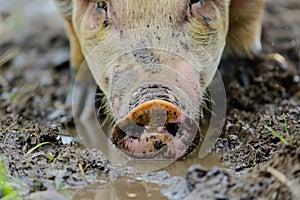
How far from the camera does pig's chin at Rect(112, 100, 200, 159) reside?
3365 millimetres

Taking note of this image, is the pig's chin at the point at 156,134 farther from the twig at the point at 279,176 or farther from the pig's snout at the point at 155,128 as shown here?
the twig at the point at 279,176

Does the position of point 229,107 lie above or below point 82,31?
below

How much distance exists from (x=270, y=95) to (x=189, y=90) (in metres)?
1.55

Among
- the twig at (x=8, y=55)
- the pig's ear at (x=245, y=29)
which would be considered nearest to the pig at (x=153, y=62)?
the pig's ear at (x=245, y=29)

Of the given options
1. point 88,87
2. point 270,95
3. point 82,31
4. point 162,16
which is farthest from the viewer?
point 88,87

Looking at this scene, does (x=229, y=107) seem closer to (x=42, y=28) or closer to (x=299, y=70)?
(x=299, y=70)

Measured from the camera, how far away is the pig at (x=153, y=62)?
344 centimetres

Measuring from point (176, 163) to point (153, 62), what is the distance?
605 mm

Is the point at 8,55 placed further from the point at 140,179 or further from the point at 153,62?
the point at 140,179

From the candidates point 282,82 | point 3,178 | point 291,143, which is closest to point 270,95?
point 282,82

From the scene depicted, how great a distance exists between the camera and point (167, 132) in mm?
3457

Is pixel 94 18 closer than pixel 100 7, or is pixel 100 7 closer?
pixel 100 7

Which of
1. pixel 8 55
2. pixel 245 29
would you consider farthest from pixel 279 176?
pixel 8 55

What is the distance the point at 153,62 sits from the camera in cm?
368
